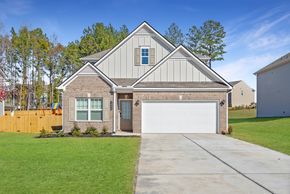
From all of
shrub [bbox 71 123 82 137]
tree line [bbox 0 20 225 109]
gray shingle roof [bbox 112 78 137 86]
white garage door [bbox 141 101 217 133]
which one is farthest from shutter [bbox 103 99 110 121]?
tree line [bbox 0 20 225 109]

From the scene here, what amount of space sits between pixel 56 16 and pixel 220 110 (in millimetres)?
12464

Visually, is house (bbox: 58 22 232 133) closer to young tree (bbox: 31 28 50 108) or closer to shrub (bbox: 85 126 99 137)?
shrub (bbox: 85 126 99 137)

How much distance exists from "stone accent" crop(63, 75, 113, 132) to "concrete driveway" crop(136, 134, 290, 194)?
27.3ft

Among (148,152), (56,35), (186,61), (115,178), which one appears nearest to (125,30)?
(56,35)

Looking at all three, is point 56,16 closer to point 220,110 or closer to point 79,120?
point 79,120

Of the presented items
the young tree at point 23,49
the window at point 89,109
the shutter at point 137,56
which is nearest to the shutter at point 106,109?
the window at point 89,109

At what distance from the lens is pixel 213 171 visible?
762 centimetres

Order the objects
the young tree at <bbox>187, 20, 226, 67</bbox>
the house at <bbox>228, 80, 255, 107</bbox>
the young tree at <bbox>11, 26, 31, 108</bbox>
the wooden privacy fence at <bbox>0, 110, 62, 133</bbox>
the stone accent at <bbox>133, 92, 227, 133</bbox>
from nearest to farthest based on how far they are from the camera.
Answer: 1. the stone accent at <bbox>133, 92, 227, 133</bbox>
2. the wooden privacy fence at <bbox>0, 110, 62, 133</bbox>
3. the young tree at <bbox>11, 26, 31, 108</bbox>
4. the young tree at <bbox>187, 20, 226, 67</bbox>
5. the house at <bbox>228, 80, 255, 107</bbox>

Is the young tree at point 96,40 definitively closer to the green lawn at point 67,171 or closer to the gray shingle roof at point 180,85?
the gray shingle roof at point 180,85

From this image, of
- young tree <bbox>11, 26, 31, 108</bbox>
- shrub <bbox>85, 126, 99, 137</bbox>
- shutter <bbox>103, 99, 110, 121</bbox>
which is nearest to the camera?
shrub <bbox>85, 126, 99, 137</bbox>

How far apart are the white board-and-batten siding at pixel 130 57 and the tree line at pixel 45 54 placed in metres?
22.2

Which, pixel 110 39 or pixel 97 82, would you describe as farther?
pixel 110 39

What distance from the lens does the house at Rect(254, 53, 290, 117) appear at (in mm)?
30734

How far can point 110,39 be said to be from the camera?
156 feet
